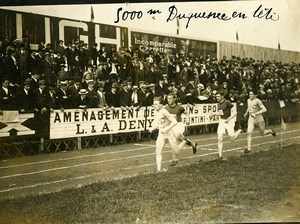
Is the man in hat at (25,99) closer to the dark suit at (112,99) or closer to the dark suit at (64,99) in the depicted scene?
the dark suit at (64,99)

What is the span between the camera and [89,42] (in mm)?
7883

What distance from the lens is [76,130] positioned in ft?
26.2

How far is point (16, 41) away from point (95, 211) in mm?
3153

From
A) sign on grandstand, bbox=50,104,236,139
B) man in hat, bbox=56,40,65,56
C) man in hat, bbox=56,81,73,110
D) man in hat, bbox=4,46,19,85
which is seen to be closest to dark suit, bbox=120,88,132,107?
sign on grandstand, bbox=50,104,236,139

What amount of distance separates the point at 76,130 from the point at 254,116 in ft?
10.5

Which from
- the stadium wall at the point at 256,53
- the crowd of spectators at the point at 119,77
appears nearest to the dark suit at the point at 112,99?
the crowd of spectators at the point at 119,77

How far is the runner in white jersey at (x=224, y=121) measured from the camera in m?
7.45

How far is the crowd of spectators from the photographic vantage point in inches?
289

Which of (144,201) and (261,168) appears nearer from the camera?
(144,201)

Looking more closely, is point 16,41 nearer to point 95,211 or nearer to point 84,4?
point 84,4

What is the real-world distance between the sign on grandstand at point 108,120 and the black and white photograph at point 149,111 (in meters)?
0.02

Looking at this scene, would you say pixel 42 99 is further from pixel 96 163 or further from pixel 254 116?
pixel 254 116

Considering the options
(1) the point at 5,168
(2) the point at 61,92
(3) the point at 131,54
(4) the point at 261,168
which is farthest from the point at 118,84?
(4) the point at 261,168

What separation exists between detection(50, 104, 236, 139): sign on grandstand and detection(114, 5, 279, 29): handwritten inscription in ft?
5.45
